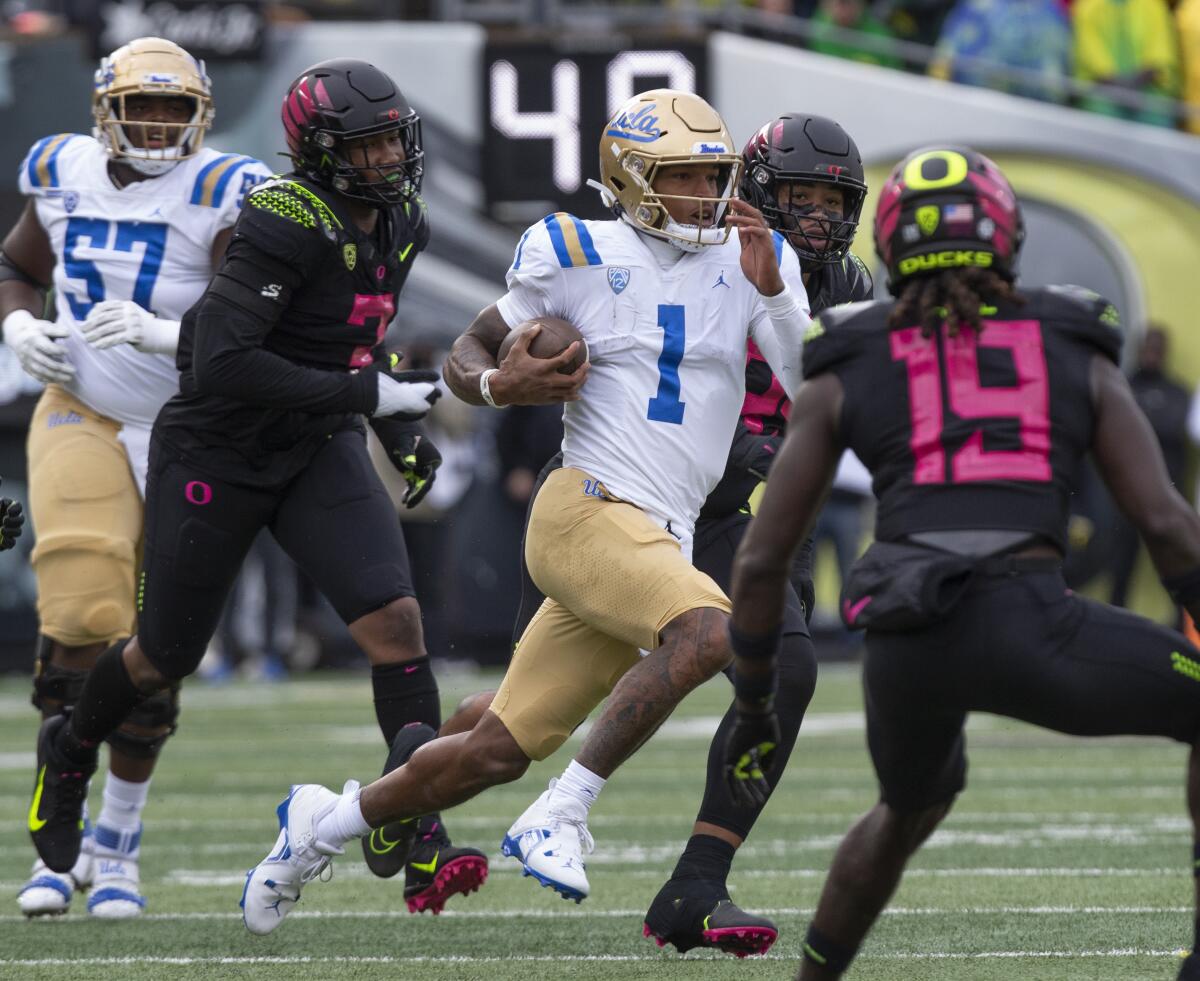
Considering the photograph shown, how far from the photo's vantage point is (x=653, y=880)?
600 centimetres

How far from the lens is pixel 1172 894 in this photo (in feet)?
17.9

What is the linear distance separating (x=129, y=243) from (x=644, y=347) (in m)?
1.71

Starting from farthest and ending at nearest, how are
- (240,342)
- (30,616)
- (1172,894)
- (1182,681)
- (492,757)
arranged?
(30,616)
(1172,894)
(240,342)
(492,757)
(1182,681)

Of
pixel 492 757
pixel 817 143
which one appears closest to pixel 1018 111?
pixel 817 143

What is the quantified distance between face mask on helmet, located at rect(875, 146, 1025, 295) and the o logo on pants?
7.07 ft

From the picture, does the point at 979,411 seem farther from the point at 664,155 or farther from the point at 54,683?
the point at 54,683

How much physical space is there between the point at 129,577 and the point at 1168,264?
30.3ft

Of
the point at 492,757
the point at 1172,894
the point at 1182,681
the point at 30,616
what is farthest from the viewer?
the point at 30,616

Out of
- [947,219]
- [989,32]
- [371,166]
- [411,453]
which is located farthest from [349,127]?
[989,32]

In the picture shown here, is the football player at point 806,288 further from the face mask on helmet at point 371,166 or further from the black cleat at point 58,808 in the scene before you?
the black cleat at point 58,808

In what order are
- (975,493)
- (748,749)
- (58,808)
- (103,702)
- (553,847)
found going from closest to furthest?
(975,493) < (748,749) < (553,847) < (103,702) < (58,808)

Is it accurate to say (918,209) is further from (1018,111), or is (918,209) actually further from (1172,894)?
(1018,111)

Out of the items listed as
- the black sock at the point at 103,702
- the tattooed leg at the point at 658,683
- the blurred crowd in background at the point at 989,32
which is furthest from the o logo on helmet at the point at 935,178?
the blurred crowd in background at the point at 989,32

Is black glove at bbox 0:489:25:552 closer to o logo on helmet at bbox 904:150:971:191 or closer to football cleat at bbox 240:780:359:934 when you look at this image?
football cleat at bbox 240:780:359:934
